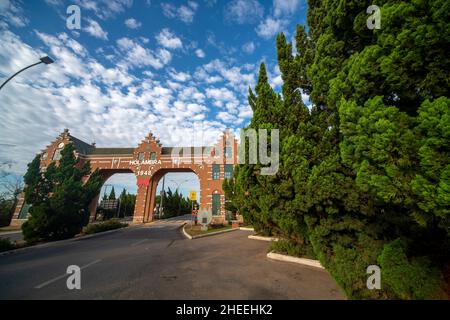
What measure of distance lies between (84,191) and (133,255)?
9.09 meters

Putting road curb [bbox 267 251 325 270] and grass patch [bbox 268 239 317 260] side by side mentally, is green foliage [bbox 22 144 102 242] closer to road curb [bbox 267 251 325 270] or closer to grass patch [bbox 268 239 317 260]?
road curb [bbox 267 251 325 270]

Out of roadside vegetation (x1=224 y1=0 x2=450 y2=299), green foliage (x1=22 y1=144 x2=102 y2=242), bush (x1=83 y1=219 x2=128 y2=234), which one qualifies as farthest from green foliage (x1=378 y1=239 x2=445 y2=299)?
bush (x1=83 y1=219 x2=128 y2=234)

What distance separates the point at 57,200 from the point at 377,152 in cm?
1768

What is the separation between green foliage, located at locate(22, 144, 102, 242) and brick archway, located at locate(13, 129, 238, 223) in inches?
599

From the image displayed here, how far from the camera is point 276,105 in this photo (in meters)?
6.81

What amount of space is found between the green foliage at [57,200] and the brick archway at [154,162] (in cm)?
1521

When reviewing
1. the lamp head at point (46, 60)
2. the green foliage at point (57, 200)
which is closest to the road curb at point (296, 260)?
the lamp head at point (46, 60)

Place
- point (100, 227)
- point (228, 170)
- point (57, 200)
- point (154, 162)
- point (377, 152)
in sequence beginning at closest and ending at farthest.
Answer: point (377, 152), point (57, 200), point (100, 227), point (228, 170), point (154, 162)

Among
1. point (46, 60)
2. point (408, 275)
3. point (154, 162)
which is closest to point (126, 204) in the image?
point (154, 162)

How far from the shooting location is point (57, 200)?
12.7 metres

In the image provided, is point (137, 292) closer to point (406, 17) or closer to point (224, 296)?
point (224, 296)

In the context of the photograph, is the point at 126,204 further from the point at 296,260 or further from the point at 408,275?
the point at 408,275

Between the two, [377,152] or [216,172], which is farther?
[216,172]
